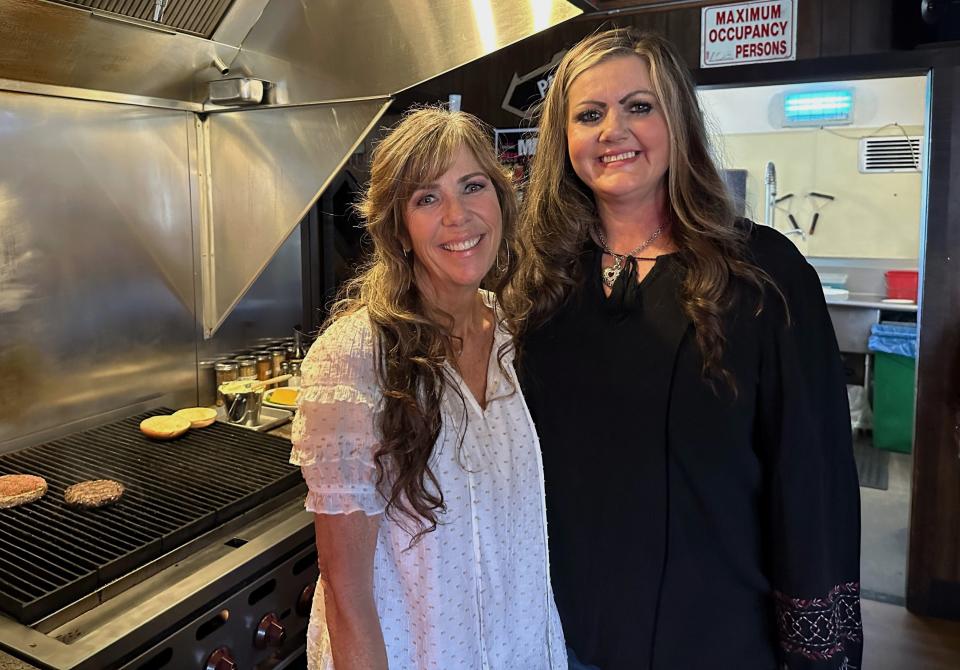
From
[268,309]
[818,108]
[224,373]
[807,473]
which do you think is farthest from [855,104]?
[807,473]

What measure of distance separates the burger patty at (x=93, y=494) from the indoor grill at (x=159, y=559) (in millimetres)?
16

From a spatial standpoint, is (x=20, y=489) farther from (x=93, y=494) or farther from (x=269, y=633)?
(x=269, y=633)

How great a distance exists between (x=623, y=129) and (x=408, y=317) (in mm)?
448

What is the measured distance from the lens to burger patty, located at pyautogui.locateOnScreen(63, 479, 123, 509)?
1.45 metres

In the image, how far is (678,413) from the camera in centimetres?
117

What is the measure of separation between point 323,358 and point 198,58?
4.07 ft

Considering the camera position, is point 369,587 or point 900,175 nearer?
point 369,587

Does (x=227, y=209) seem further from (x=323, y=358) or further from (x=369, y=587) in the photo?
(x=369, y=587)

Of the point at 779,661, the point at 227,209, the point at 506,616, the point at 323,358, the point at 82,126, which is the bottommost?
the point at 779,661

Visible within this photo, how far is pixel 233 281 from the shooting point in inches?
83.7

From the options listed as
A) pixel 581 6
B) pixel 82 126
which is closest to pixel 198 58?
pixel 82 126

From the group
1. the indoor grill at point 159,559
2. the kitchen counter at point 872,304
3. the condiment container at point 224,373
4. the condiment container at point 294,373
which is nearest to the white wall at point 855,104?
the kitchen counter at point 872,304

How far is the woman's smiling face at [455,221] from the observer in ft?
3.59

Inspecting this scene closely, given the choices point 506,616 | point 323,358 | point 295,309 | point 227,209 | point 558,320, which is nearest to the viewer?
point 323,358
